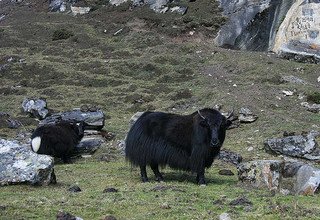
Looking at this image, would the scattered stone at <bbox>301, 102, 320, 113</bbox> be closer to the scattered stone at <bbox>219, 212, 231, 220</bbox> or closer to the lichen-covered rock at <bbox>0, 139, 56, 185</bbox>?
the lichen-covered rock at <bbox>0, 139, 56, 185</bbox>

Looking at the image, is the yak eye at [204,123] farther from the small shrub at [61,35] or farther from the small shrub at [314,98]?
the small shrub at [61,35]

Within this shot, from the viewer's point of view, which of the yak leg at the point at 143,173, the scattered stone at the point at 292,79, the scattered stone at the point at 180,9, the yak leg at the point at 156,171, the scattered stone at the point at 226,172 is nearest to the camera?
the yak leg at the point at 143,173

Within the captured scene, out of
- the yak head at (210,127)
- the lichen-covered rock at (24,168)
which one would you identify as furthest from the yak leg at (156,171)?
the lichen-covered rock at (24,168)

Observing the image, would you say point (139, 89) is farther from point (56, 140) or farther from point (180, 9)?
point (180, 9)

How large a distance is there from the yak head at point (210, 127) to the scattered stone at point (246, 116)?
28.3 ft

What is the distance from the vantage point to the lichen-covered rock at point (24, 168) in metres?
10.8

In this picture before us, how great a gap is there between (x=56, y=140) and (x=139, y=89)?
13.0m

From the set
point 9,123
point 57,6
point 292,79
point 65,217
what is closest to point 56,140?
point 9,123

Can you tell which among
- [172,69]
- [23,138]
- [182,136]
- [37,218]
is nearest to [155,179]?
[182,136]

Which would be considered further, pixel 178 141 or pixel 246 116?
pixel 246 116

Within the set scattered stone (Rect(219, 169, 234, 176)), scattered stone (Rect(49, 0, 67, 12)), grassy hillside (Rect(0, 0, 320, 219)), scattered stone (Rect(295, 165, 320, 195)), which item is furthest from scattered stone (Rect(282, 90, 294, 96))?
scattered stone (Rect(49, 0, 67, 12))

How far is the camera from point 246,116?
2080 centimetres

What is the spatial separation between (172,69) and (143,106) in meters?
6.74

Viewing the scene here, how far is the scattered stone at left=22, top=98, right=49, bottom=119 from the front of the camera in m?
23.1
